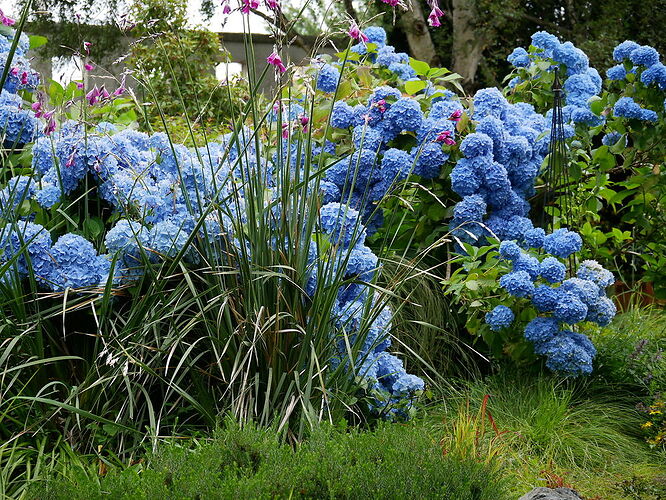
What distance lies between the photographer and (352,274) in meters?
3.21

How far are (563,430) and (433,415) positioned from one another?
54 centimetres

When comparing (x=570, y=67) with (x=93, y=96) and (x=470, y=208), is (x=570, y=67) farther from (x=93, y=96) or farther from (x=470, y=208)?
(x=93, y=96)

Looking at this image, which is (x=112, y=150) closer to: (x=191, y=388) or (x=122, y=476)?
(x=191, y=388)

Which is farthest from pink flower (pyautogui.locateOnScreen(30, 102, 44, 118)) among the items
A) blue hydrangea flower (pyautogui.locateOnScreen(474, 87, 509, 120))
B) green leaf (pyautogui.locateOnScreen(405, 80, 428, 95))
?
blue hydrangea flower (pyautogui.locateOnScreen(474, 87, 509, 120))

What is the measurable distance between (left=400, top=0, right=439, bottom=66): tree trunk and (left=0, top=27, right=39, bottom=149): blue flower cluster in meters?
8.00

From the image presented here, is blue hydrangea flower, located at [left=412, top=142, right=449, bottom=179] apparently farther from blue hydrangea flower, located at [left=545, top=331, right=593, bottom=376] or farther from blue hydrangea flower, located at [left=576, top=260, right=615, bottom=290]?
blue hydrangea flower, located at [left=545, top=331, right=593, bottom=376]

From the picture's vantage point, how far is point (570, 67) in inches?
186

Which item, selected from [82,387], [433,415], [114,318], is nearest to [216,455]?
[82,387]

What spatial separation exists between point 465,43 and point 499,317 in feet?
27.4

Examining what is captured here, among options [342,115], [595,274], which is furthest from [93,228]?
[595,274]

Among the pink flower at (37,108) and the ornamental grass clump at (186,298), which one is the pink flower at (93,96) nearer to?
the ornamental grass clump at (186,298)

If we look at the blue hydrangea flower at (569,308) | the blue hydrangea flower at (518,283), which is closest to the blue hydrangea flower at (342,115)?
the blue hydrangea flower at (518,283)

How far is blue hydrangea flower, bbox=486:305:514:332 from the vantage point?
3603 mm

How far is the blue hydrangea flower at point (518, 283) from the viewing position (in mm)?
3541
